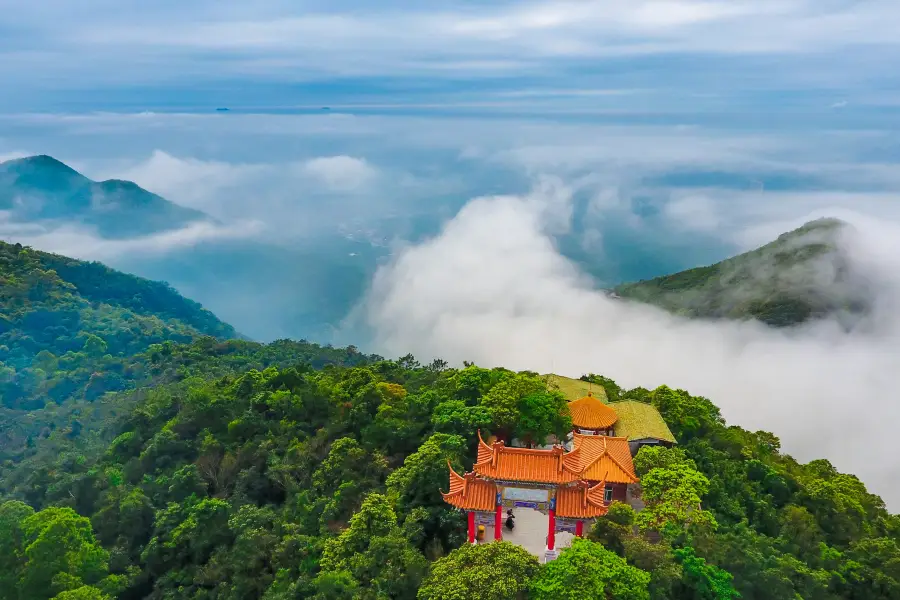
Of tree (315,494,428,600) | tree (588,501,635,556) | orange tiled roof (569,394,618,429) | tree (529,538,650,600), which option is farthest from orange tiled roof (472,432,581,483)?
orange tiled roof (569,394,618,429)

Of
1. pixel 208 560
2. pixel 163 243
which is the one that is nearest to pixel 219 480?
pixel 208 560

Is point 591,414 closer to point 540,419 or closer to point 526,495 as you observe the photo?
point 540,419

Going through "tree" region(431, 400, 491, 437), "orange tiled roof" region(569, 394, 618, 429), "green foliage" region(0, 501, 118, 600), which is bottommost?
"green foliage" region(0, 501, 118, 600)

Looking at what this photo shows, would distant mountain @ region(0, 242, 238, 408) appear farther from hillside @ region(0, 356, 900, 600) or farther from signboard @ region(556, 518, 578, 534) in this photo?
signboard @ region(556, 518, 578, 534)

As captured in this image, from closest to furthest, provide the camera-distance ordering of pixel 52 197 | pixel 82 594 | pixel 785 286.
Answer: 1. pixel 82 594
2. pixel 785 286
3. pixel 52 197

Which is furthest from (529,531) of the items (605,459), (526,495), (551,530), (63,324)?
(63,324)

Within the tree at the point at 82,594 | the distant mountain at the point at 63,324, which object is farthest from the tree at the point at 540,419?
the distant mountain at the point at 63,324
